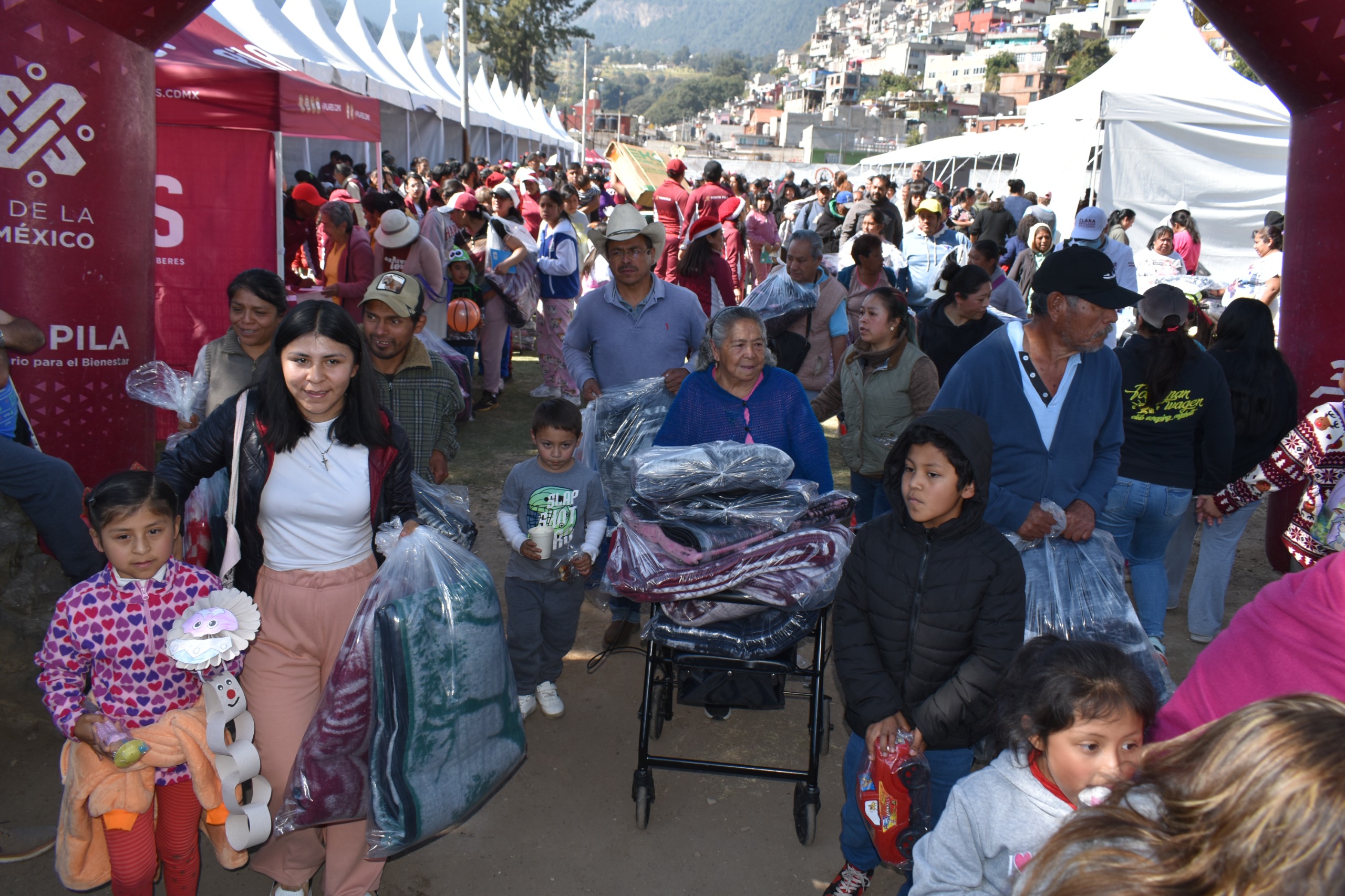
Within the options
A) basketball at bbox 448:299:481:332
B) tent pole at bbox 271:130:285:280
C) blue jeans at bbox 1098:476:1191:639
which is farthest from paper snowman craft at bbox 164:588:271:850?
basketball at bbox 448:299:481:332

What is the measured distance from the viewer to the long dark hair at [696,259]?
685 centimetres

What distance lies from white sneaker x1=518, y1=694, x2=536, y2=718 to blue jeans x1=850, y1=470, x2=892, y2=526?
6.10 ft

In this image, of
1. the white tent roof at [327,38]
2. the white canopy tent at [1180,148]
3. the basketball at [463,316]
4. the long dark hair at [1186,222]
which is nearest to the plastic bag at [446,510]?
the basketball at [463,316]

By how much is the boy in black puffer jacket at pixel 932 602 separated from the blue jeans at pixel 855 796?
0.26 feet

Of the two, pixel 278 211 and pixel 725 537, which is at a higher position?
pixel 278 211

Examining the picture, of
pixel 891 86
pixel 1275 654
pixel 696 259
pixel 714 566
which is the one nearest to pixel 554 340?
pixel 696 259

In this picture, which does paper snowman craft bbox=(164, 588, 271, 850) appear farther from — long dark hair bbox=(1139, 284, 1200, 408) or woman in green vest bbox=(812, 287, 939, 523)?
long dark hair bbox=(1139, 284, 1200, 408)

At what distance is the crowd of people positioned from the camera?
3.62ft

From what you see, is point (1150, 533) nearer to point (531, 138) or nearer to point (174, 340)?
point (174, 340)

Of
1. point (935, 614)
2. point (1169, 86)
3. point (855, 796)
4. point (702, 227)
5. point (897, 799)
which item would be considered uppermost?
point (1169, 86)

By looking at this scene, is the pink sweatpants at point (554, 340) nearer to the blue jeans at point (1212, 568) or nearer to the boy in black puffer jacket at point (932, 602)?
the blue jeans at point (1212, 568)

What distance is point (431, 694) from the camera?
96.0 inches

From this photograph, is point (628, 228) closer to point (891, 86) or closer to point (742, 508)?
point (742, 508)

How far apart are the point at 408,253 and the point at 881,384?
4.36m
